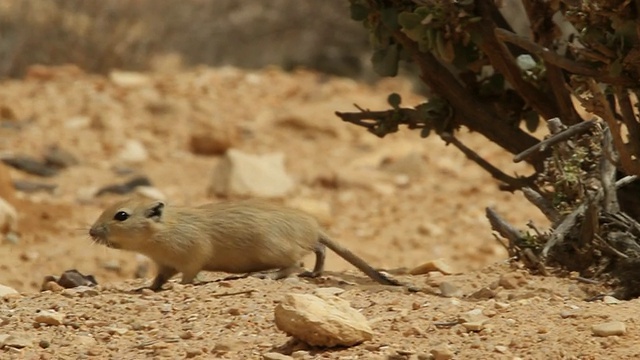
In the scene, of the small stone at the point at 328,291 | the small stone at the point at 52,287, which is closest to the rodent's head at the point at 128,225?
the small stone at the point at 52,287

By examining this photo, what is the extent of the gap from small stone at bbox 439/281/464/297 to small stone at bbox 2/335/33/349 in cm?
169

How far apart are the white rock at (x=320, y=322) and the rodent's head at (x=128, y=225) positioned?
1920 millimetres

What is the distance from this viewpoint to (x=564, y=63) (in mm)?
5324

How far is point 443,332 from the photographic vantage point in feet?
14.4

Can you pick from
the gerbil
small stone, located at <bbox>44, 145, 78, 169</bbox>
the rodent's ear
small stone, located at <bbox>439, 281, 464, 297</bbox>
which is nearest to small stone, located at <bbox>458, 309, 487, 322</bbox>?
small stone, located at <bbox>439, 281, 464, 297</bbox>

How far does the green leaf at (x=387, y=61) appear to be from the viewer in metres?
6.52

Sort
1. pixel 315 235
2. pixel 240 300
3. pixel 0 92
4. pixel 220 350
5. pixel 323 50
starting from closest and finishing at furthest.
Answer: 1. pixel 220 350
2. pixel 240 300
3. pixel 315 235
4. pixel 0 92
5. pixel 323 50

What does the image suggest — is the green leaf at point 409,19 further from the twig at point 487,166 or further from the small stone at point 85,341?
the small stone at point 85,341

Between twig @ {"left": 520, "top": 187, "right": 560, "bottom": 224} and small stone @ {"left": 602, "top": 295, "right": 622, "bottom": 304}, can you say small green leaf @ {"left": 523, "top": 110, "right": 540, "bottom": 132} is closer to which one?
twig @ {"left": 520, "top": 187, "right": 560, "bottom": 224}

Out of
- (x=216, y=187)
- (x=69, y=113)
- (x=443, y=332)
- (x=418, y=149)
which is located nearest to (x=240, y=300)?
(x=443, y=332)

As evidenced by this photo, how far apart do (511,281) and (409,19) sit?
1308mm

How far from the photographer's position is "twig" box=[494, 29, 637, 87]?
5238 mm

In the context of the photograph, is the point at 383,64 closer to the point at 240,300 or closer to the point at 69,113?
the point at 240,300

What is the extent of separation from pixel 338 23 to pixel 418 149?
5414 millimetres
